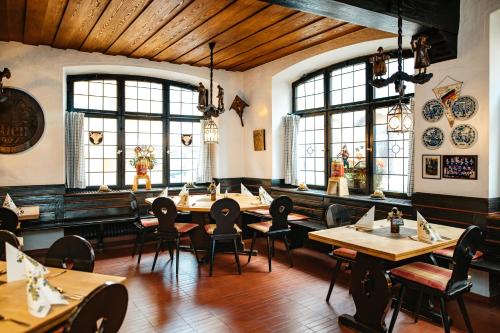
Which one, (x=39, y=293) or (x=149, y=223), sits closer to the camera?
(x=39, y=293)

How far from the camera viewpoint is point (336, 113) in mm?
5750

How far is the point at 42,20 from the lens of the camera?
169 inches

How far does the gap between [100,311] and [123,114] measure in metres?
5.30

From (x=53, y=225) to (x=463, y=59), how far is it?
18.2 ft

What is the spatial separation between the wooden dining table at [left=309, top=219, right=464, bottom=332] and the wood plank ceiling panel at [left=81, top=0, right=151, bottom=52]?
10.4 feet

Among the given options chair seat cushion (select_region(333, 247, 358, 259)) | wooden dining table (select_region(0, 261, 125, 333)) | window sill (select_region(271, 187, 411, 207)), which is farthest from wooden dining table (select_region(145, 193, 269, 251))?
wooden dining table (select_region(0, 261, 125, 333))

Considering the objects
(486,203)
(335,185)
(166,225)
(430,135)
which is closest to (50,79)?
(166,225)

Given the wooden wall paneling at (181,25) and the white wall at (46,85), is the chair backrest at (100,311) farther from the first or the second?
the white wall at (46,85)

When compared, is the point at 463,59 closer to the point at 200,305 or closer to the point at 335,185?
the point at 335,185

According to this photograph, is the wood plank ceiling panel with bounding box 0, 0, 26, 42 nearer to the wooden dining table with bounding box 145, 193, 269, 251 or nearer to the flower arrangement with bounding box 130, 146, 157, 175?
the flower arrangement with bounding box 130, 146, 157, 175

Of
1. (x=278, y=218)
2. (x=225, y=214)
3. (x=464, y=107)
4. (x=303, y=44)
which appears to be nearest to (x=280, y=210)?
(x=278, y=218)

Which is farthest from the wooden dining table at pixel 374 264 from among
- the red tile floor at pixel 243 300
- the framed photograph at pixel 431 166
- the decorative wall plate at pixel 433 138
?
the decorative wall plate at pixel 433 138

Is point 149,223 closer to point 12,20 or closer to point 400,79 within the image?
point 12,20

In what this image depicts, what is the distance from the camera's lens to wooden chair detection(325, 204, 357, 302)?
3.46m
